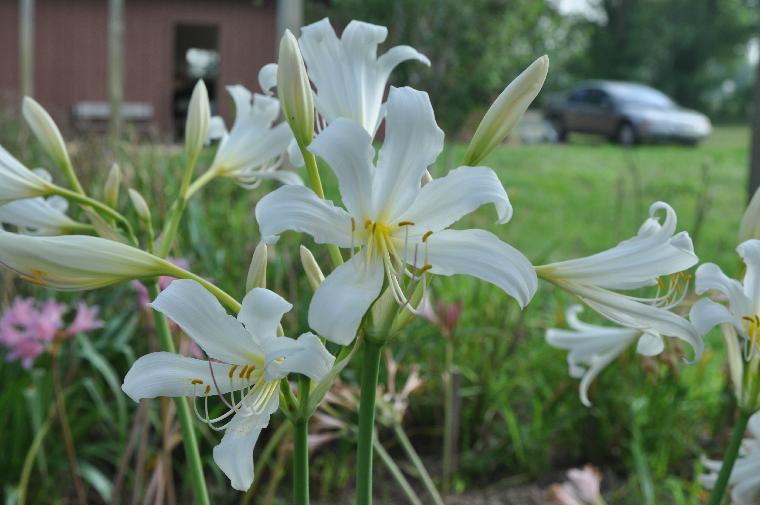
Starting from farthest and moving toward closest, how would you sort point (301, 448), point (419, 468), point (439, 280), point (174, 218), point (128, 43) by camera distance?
point (128, 43), point (439, 280), point (419, 468), point (174, 218), point (301, 448)

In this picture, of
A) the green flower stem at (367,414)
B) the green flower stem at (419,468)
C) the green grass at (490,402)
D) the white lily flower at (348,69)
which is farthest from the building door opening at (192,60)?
the green flower stem at (367,414)

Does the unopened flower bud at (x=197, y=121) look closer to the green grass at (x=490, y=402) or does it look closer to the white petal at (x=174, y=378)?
the white petal at (x=174, y=378)

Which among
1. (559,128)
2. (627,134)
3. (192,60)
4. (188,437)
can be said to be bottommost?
(188,437)

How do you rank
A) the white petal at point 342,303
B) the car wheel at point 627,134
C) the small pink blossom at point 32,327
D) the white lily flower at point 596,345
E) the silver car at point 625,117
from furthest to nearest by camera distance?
the car wheel at point 627,134, the silver car at point 625,117, the small pink blossom at point 32,327, the white lily flower at point 596,345, the white petal at point 342,303

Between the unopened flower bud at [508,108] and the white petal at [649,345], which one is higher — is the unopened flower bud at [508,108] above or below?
above

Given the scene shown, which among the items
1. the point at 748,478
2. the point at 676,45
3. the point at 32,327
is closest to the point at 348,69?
the point at 748,478

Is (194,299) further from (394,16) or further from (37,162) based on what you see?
(394,16)

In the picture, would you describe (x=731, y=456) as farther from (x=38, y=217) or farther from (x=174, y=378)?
(x=38, y=217)
